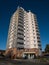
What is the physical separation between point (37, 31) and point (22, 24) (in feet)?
48.6

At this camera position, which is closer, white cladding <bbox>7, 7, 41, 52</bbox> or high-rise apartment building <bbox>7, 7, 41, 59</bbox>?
high-rise apartment building <bbox>7, 7, 41, 59</bbox>

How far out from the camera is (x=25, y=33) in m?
93.6

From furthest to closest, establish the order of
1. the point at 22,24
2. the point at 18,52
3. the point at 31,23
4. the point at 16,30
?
the point at 31,23 < the point at 22,24 < the point at 16,30 < the point at 18,52

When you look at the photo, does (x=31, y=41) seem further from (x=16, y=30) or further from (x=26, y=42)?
(x=16, y=30)

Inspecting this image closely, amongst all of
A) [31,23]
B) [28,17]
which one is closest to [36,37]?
[31,23]

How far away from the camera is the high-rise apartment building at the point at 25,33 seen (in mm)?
84175

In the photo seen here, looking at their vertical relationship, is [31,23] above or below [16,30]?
above

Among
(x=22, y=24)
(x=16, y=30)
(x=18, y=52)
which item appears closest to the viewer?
(x=18, y=52)

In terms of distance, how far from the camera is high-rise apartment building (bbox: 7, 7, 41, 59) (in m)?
84.2

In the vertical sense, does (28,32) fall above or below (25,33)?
above

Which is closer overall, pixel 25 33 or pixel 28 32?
pixel 25 33

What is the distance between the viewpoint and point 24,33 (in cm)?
9294

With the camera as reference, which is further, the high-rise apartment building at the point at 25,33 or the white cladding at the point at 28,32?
the white cladding at the point at 28,32

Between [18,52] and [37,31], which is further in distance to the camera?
[37,31]
